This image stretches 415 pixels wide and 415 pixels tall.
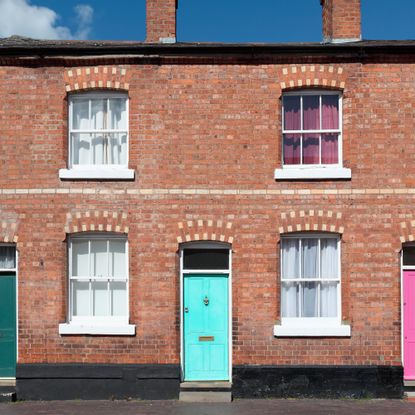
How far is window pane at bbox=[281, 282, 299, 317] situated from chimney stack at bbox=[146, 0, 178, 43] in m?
5.84

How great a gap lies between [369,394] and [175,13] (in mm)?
9070

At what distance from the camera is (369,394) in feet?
42.2

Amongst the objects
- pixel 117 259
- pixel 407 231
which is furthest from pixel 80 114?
pixel 407 231

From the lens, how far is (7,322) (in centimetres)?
1343

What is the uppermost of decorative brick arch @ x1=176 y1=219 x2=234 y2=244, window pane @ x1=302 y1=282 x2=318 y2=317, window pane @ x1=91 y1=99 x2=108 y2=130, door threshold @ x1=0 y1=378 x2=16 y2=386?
window pane @ x1=91 y1=99 x2=108 y2=130

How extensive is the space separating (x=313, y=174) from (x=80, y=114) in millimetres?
Answer: 5089

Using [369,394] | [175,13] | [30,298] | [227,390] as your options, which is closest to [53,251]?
[30,298]

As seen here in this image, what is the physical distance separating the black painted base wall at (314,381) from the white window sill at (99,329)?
2.33 metres

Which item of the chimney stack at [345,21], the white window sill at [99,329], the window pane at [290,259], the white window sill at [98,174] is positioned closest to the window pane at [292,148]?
the window pane at [290,259]

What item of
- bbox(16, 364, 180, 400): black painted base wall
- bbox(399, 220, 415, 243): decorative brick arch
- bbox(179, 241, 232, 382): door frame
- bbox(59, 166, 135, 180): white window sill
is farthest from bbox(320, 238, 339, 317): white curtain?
bbox(59, 166, 135, 180): white window sill

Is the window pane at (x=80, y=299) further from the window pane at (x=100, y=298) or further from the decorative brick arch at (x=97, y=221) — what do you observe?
the decorative brick arch at (x=97, y=221)

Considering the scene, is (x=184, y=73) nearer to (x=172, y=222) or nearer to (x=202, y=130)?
(x=202, y=130)

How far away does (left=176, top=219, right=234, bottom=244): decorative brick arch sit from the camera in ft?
43.0

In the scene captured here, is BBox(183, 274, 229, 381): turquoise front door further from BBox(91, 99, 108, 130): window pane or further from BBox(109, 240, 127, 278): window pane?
BBox(91, 99, 108, 130): window pane
